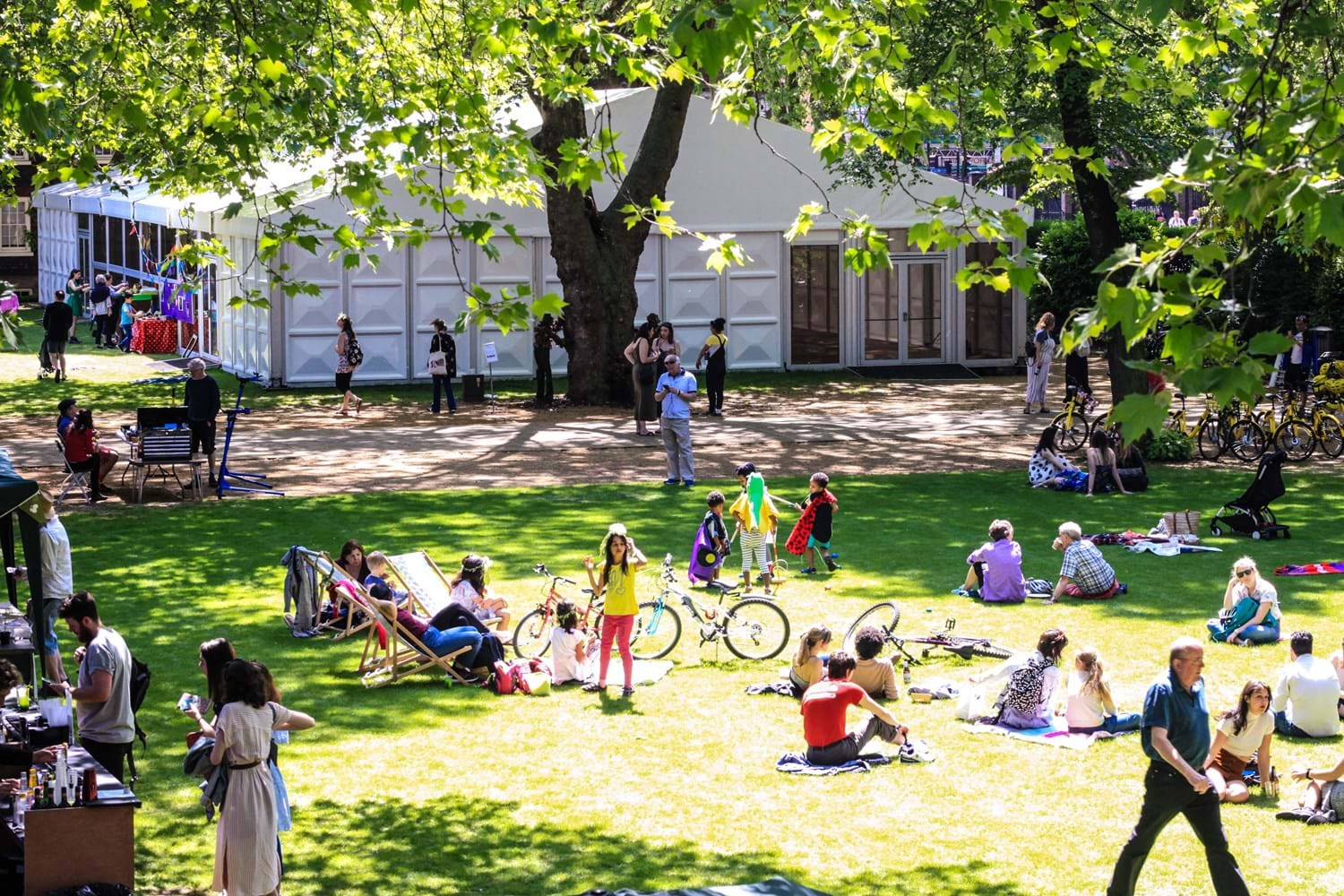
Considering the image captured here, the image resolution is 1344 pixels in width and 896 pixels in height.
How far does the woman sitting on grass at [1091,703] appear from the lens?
39.3ft

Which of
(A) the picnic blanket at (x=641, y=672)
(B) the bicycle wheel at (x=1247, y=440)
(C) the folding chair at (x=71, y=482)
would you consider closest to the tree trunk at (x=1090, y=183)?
(B) the bicycle wheel at (x=1247, y=440)

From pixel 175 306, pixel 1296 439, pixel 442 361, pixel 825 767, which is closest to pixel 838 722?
pixel 825 767

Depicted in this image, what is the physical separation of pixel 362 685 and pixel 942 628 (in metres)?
4.82

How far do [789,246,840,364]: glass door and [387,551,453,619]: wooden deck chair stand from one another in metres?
20.5

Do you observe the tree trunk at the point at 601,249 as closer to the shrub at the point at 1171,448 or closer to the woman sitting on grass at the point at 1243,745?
the shrub at the point at 1171,448

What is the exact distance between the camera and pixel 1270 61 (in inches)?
313

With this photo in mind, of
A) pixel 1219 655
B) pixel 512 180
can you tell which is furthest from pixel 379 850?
pixel 1219 655

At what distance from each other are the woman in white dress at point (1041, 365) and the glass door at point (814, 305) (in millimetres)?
6790

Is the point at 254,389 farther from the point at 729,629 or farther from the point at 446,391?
the point at 729,629

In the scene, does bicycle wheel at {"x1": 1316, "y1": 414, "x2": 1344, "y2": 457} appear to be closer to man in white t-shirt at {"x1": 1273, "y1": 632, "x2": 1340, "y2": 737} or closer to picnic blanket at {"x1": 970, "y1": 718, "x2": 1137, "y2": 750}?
man in white t-shirt at {"x1": 1273, "y1": 632, "x2": 1340, "y2": 737}

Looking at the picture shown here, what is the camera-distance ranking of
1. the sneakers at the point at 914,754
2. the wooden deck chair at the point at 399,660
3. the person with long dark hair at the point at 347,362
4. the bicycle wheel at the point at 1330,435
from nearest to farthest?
the sneakers at the point at 914,754 < the wooden deck chair at the point at 399,660 < the bicycle wheel at the point at 1330,435 < the person with long dark hair at the point at 347,362

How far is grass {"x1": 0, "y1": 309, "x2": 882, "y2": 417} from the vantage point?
29984 mm

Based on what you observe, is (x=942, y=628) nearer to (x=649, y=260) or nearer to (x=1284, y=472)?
(x=1284, y=472)

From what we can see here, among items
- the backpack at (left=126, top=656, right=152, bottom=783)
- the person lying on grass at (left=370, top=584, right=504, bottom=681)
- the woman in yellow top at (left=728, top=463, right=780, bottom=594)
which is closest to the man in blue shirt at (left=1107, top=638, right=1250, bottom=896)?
the backpack at (left=126, top=656, right=152, bottom=783)
